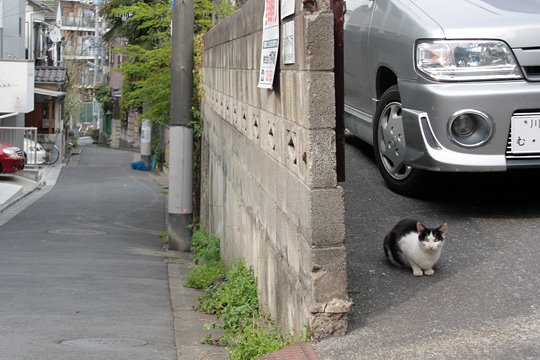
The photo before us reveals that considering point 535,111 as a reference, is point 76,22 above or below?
above

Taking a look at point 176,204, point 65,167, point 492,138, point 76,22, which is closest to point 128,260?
point 176,204

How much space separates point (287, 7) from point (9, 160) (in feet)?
79.3

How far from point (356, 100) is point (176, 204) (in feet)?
23.5

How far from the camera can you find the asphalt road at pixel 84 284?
23.8ft

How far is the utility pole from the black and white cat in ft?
30.6

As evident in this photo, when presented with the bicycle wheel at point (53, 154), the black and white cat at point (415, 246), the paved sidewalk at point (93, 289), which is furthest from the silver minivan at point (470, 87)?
the bicycle wheel at point (53, 154)

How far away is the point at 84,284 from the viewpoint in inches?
414

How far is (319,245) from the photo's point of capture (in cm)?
484

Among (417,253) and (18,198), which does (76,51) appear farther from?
(417,253)

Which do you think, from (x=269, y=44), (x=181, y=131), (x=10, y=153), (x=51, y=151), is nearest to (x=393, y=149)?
(x=269, y=44)

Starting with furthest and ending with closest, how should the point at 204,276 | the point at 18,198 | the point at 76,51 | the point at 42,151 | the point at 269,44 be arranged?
1. the point at 76,51
2. the point at 42,151
3. the point at 18,198
4. the point at 204,276
5. the point at 269,44

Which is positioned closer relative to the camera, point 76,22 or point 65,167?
point 65,167

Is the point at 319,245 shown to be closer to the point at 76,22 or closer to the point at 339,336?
the point at 339,336

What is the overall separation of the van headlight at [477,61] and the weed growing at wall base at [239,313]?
2175 mm
